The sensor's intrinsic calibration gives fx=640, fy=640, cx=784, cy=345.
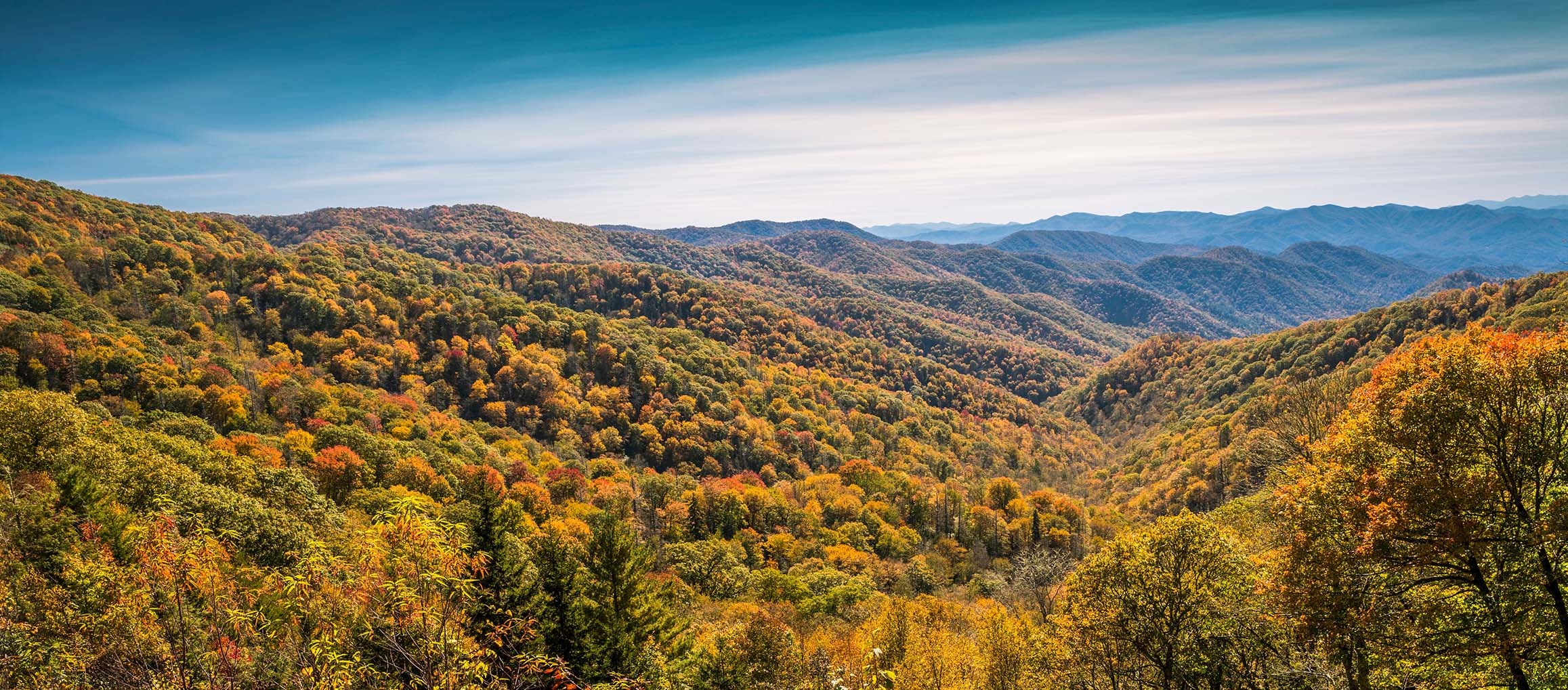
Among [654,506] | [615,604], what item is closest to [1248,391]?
[654,506]

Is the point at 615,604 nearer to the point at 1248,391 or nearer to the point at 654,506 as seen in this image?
the point at 654,506

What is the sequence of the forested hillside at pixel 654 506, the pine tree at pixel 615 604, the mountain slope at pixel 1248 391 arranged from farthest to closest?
the mountain slope at pixel 1248 391, the pine tree at pixel 615 604, the forested hillside at pixel 654 506

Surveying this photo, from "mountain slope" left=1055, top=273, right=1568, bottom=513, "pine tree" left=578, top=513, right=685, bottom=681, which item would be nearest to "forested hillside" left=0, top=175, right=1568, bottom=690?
"pine tree" left=578, top=513, right=685, bottom=681

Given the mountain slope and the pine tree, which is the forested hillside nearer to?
the pine tree

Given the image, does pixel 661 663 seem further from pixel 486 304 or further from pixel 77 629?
pixel 486 304

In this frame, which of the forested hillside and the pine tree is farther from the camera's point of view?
the pine tree

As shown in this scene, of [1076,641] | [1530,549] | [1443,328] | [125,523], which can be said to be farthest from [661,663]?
[1443,328]

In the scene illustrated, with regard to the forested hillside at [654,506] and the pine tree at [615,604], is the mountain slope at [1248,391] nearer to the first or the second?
the forested hillside at [654,506]

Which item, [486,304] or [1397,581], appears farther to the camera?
[486,304]

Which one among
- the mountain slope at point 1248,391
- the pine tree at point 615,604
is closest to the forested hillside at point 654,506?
the pine tree at point 615,604
